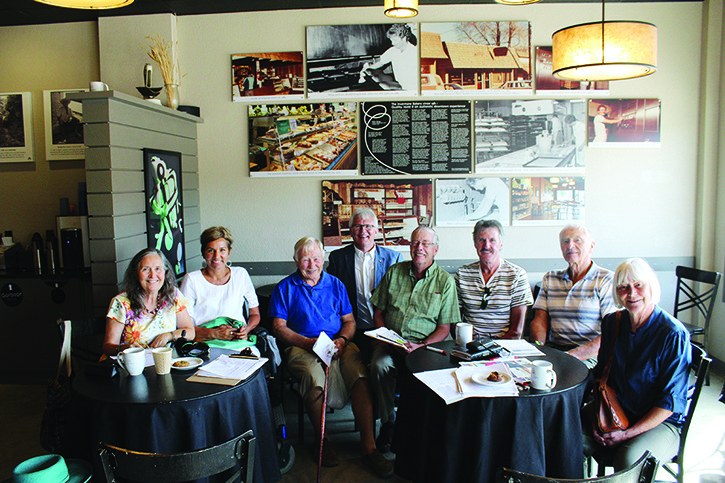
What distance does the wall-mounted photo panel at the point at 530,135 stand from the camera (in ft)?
14.6

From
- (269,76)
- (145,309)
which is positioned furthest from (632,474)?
(269,76)

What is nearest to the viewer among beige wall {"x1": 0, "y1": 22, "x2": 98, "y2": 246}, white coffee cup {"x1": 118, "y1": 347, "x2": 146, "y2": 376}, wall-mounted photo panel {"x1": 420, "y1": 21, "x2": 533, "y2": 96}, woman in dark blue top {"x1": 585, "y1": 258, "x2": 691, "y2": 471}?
woman in dark blue top {"x1": 585, "y1": 258, "x2": 691, "y2": 471}

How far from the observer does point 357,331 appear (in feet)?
11.9

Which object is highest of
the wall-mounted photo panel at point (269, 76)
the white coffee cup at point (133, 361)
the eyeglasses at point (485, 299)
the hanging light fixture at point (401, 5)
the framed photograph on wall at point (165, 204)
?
the wall-mounted photo panel at point (269, 76)

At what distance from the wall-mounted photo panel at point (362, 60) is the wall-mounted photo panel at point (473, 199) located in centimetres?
92

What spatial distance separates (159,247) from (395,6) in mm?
2503

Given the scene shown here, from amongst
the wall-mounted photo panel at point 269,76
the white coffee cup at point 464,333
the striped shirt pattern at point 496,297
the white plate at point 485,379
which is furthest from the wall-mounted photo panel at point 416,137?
the white plate at point 485,379

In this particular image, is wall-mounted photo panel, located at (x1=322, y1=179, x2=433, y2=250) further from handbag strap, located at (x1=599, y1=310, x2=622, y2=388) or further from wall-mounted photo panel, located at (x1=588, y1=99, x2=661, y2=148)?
handbag strap, located at (x1=599, y1=310, x2=622, y2=388)

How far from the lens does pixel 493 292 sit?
321 centimetres

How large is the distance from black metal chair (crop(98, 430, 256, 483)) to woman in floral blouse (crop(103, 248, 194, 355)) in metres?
1.26

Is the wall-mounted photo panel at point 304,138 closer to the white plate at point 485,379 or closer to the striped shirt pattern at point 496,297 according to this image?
the striped shirt pattern at point 496,297

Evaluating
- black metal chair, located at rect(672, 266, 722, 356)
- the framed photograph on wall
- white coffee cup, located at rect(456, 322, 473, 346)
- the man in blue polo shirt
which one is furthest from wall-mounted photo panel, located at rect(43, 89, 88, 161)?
black metal chair, located at rect(672, 266, 722, 356)

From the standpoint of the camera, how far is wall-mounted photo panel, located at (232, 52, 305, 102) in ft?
14.7

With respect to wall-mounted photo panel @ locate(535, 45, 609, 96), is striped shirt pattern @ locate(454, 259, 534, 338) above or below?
below
